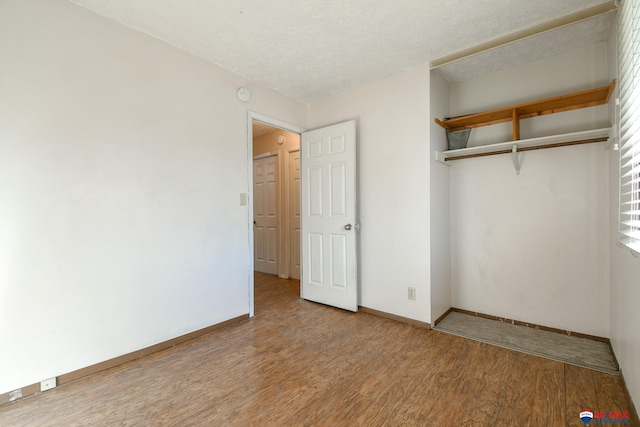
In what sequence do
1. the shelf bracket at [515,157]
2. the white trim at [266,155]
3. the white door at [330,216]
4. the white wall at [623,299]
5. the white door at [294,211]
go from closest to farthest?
the white wall at [623,299], the shelf bracket at [515,157], the white door at [330,216], the white door at [294,211], the white trim at [266,155]

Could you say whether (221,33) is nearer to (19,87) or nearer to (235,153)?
(235,153)

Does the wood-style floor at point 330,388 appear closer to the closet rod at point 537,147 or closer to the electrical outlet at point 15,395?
the electrical outlet at point 15,395

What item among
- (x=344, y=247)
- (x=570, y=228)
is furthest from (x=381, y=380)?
(x=570, y=228)

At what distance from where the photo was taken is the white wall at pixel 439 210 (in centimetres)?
273

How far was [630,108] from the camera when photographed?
1.48 metres

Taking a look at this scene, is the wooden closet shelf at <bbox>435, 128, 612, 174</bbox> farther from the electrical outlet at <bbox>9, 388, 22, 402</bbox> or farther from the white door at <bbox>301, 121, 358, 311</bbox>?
the electrical outlet at <bbox>9, 388, 22, 402</bbox>

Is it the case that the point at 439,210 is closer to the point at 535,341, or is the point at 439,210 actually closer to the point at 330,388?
the point at 535,341

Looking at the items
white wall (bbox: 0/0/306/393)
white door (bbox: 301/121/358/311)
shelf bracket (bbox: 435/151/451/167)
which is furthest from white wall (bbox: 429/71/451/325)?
white wall (bbox: 0/0/306/393)

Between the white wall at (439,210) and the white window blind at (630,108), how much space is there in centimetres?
125

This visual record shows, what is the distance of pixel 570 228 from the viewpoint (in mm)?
2463

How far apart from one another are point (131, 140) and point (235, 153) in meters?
0.91

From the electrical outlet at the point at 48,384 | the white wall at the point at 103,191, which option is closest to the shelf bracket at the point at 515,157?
the white wall at the point at 103,191

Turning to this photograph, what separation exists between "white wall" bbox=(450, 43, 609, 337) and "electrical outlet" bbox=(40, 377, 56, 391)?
3.45 metres

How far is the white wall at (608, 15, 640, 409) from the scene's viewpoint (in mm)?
1471
